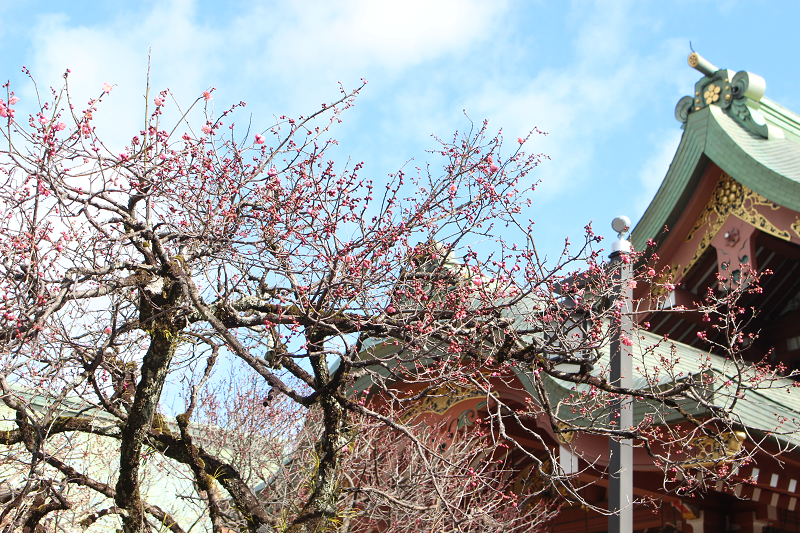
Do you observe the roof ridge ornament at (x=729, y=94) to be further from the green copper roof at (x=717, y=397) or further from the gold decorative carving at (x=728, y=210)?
the green copper roof at (x=717, y=397)

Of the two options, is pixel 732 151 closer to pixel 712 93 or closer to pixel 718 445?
pixel 712 93

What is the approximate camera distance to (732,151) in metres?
9.72

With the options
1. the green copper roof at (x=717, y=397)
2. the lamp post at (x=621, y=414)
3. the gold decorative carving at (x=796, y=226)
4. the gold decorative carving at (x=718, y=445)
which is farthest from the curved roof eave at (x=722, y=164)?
the lamp post at (x=621, y=414)

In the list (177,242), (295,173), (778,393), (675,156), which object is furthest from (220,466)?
(675,156)

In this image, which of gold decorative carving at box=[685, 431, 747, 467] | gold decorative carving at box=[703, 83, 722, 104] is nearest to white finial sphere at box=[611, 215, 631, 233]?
gold decorative carving at box=[685, 431, 747, 467]

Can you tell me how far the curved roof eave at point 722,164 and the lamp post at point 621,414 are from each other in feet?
14.1

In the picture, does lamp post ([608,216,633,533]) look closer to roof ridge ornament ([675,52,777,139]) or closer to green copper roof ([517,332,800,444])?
green copper roof ([517,332,800,444])

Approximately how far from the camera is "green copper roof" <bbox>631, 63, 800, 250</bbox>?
9.15 m

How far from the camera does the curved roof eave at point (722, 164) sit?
9.00 metres

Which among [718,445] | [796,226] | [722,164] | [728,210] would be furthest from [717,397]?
[722,164]

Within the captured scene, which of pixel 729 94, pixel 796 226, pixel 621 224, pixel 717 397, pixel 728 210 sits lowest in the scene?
pixel 717 397

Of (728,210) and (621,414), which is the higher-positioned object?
(728,210)

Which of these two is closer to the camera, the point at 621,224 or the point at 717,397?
the point at 621,224

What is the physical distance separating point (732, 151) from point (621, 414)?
18.6 feet
